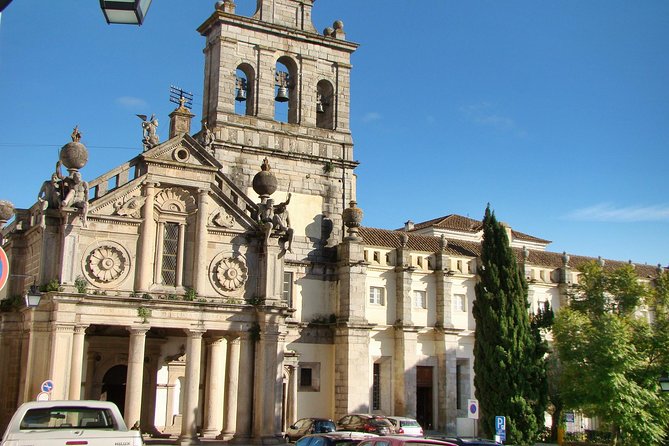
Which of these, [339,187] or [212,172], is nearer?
[212,172]

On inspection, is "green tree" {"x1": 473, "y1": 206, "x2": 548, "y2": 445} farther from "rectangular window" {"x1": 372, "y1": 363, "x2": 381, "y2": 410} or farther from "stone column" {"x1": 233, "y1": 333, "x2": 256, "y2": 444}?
"stone column" {"x1": 233, "y1": 333, "x2": 256, "y2": 444}

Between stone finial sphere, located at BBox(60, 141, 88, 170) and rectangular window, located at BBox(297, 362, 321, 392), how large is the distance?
15925 millimetres

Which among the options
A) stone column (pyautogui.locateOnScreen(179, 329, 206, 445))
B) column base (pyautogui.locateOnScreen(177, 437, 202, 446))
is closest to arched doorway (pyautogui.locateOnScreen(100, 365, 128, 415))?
stone column (pyautogui.locateOnScreen(179, 329, 206, 445))

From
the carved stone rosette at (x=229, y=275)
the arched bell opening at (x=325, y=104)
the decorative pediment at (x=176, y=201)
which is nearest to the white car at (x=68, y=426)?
the carved stone rosette at (x=229, y=275)

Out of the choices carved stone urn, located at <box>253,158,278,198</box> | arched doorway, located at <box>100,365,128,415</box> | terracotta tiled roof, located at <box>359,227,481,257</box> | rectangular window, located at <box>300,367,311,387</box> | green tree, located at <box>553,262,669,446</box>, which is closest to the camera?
green tree, located at <box>553,262,669,446</box>

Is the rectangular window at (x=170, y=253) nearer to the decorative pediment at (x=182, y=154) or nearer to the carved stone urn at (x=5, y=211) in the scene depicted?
the decorative pediment at (x=182, y=154)

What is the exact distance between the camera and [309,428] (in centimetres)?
3375

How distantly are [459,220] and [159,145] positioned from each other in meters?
30.3

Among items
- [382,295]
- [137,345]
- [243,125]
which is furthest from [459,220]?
[137,345]

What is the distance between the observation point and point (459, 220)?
57.6 m

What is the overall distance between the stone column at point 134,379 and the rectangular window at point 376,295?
15.6m

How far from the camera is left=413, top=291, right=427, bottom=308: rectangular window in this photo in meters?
44.0

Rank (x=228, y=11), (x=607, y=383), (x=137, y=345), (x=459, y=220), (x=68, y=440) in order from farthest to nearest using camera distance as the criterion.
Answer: (x=459, y=220) < (x=228, y=11) < (x=607, y=383) < (x=137, y=345) < (x=68, y=440)

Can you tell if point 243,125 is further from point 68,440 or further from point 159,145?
point 68,440
